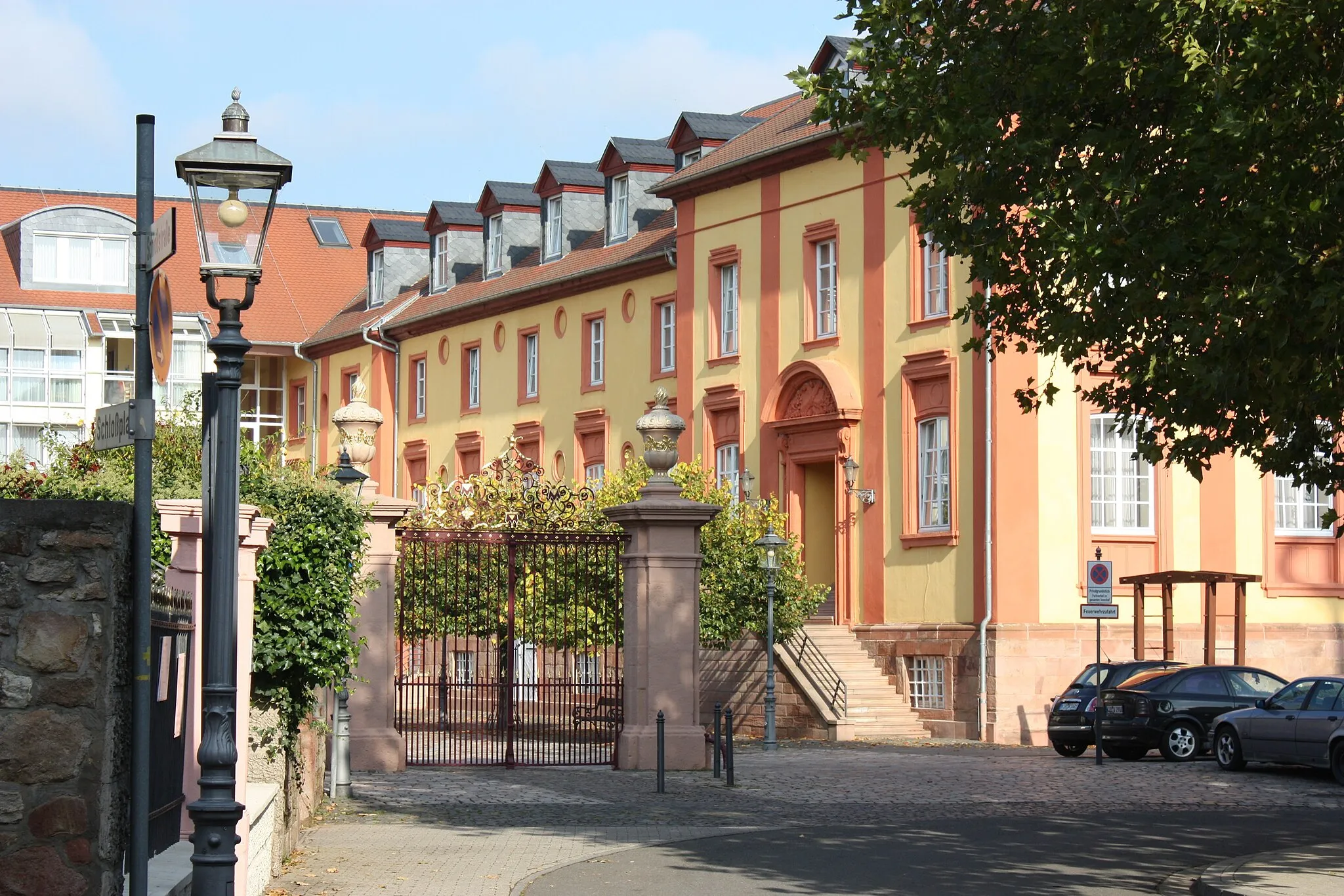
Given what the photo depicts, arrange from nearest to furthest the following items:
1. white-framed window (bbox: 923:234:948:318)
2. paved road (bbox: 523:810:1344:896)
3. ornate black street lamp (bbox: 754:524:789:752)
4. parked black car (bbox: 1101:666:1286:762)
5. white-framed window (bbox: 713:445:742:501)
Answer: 1. paved road (bbox: 523:810:1344:896)
2. parked black car (bbox: 1101:666:1286:762)
3. ornate black street lamp (bbox: 754:524:789:752)
4. white-framed window (bbox: 923:234:948:318)
5. white-framed window (bbox: 713:445:742:501)

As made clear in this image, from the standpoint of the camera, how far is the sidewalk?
12047 millimetres

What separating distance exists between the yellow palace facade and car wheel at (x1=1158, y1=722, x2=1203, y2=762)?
416 centimetres

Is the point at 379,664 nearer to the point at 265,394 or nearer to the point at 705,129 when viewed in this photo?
the point at 705,129

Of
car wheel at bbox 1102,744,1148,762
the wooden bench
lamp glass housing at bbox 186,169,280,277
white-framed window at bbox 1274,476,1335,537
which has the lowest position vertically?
car wheel at bbox 1102,744,1148,762

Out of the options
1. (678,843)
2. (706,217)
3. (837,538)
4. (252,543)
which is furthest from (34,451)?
(252,543)

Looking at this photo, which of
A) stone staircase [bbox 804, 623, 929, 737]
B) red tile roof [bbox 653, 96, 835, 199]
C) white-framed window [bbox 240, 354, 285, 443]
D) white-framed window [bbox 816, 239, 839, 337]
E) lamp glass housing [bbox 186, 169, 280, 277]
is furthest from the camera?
white-framed window [bbox 240, 354, 285, 443]

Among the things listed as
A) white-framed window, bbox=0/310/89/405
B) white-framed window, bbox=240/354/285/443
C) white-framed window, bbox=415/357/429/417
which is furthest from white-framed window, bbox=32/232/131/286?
white-framed window, bbox=415/357/429/417

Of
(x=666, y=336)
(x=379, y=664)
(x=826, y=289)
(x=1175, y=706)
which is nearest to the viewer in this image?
(x=379, y=664)

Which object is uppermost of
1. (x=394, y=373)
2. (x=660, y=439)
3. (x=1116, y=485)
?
(x=394, y=373)

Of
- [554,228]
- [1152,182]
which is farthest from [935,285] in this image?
[1152,182]

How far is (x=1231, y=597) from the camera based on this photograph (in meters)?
32.4

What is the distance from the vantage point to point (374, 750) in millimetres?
22078

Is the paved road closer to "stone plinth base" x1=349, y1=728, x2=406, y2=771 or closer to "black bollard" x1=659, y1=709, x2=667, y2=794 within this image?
"black bollard" x1=659, y1=709, x2=667, y2=794

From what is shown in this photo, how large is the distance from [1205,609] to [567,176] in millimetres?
21335
